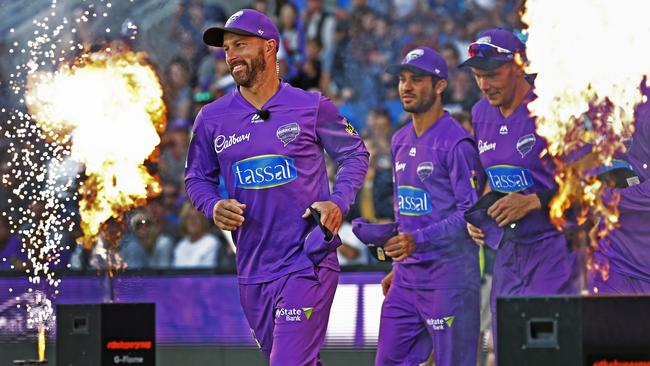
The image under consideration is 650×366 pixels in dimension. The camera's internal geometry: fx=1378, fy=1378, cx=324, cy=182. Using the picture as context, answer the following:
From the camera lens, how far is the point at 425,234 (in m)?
9.23

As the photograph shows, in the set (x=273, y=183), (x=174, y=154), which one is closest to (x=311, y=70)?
(x=174, y=154)

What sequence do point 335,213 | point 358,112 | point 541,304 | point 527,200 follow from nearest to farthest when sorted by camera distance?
point 541,304, point 335,213, point 527,200, point 358,112

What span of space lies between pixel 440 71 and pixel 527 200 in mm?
1274

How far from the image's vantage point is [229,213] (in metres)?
7.12

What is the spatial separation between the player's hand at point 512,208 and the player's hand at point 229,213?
2330 mm

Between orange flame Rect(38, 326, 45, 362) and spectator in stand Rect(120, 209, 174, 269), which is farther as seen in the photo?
spectator in stand Rect(120, 209, 174, 269)

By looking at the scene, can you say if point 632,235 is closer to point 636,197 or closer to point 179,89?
point 636,197

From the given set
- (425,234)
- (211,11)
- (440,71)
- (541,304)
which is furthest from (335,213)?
(211,11)

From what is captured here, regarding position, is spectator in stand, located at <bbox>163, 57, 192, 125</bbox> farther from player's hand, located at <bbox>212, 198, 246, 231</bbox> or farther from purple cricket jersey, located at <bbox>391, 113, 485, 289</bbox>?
player's hand, located at <bbox>212, 198, 246, 231</bbox>

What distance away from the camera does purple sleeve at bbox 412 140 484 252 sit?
9.19 metres

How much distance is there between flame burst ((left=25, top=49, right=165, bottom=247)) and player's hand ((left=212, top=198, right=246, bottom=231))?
12.1 feet

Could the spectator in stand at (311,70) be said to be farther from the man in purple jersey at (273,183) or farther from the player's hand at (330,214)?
the player's hand at (330,214)

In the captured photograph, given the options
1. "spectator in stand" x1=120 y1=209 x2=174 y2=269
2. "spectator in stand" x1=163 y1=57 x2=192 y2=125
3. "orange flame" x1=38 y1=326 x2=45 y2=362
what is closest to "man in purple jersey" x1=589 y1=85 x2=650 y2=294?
"orange flame" x1=38 y1=326 x2=45 y2=362

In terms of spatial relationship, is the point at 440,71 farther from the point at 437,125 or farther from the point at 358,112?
the point at 358,112
